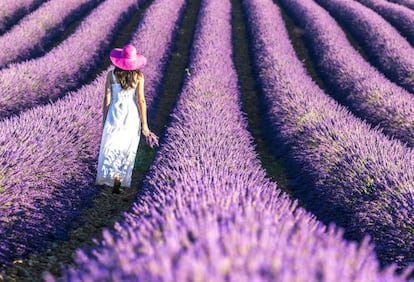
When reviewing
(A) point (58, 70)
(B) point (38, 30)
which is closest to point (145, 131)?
(A) point (58, 70)

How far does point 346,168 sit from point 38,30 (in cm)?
900

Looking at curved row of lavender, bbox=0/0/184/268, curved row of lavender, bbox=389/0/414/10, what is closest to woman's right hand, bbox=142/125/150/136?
curved row of lavender, bbox=0/0/184/268

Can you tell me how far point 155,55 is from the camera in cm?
1092

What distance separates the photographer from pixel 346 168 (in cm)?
509

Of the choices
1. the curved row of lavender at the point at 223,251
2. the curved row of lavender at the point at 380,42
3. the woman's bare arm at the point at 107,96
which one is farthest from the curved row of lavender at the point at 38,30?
the curved row of lavender at the point at 223,251

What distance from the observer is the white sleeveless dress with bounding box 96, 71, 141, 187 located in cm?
523

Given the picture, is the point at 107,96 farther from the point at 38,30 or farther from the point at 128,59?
the point at 38,30

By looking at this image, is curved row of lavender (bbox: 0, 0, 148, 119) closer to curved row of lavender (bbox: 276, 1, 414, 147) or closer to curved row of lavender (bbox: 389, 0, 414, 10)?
curved row of lavender (bbox: 276, 1, 414, 147)

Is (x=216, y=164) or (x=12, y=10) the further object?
(x=12, y=10)

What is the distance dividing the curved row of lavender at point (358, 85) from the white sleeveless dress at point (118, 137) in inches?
115

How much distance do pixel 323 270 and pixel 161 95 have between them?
8.29m

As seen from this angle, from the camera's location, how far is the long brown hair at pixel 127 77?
516 cm

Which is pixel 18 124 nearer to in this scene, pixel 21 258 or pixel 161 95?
pixel 21 258

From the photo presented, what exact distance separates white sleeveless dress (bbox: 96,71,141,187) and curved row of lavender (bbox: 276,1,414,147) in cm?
293
